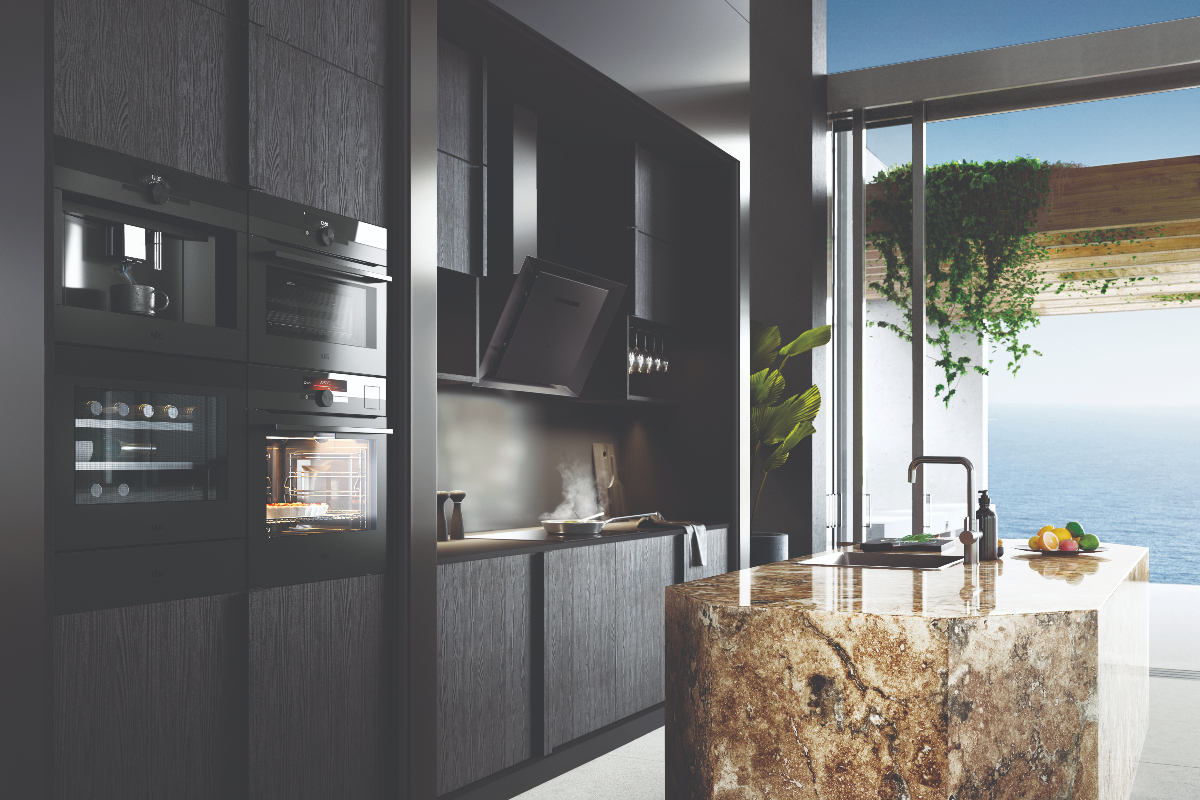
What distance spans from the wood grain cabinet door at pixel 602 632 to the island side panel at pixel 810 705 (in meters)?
1.27

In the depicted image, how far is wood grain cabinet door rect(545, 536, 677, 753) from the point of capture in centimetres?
357

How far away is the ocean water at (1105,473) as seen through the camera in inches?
240

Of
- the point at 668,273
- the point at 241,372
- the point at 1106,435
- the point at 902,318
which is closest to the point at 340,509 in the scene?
the point at 241,372

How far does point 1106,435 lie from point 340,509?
5.56m

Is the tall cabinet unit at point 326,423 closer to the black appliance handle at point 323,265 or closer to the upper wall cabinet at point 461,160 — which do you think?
the black appliance handle at point 323,265

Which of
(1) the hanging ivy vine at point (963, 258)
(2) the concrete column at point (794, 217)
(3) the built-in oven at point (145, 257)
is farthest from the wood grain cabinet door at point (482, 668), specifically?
(1) the hanging ivy vine at point (963, 258)

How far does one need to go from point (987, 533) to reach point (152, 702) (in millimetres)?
2463

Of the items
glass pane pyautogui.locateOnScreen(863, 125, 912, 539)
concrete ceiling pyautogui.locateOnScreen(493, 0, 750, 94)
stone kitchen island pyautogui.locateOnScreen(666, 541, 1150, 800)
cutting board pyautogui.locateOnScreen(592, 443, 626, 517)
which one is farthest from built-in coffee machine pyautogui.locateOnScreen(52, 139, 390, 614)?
glass pane pyautogui.locateOnScreen(863, 125, 912, 539)

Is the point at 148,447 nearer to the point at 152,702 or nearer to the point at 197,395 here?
the point at 197,395

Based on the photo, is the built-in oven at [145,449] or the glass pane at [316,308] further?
the glass pane at [316,308]

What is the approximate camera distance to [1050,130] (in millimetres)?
5871

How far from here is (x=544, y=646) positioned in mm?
3486


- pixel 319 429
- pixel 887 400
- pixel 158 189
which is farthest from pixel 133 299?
pixel 887 400

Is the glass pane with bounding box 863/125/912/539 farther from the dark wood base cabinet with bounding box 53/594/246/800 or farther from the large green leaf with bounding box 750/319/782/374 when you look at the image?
the dark wood base cabinet with bounding box 53/594/246/800
